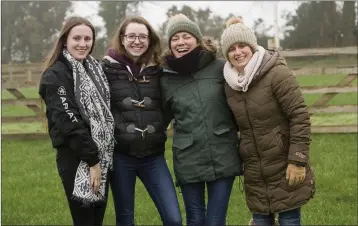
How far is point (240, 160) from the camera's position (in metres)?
3.80

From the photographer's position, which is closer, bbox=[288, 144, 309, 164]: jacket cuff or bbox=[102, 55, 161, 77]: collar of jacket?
bbox=[288, 144, 309, 164]: jacket cuff

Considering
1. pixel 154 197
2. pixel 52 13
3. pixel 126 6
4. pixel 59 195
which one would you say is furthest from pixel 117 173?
pixel 52 13

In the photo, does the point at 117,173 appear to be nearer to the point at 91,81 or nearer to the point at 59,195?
the point at 91,81

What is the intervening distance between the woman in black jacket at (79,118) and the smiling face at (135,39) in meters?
0.28

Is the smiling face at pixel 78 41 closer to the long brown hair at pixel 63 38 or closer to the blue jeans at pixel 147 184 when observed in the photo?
the long brown hair at pixel 63 38

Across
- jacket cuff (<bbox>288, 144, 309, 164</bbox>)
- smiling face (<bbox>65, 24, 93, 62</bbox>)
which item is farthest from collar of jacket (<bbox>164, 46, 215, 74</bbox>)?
jacket cuff (<bbox>288, 144, 309, 164</bbox>)

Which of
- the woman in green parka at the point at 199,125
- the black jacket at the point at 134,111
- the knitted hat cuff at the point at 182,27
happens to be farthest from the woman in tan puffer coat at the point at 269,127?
the black jacket at the point at 134,111

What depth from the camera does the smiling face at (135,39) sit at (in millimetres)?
3893

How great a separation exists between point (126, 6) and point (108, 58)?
39891 millimetres

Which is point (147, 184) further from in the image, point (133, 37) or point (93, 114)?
point (133, 37)

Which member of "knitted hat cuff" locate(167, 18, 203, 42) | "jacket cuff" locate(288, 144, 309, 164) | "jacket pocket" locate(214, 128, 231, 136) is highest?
"knitted hat cuff" locate(167, 18, 203, 42)

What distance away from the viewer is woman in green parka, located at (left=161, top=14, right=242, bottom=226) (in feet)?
12.3

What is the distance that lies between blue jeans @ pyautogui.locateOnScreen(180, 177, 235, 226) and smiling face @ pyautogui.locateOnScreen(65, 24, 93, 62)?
4.00ft

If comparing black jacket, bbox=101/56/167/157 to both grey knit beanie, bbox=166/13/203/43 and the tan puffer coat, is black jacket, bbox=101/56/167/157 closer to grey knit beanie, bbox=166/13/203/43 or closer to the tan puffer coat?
grey knit beanie, bbox=166/13/203/43
